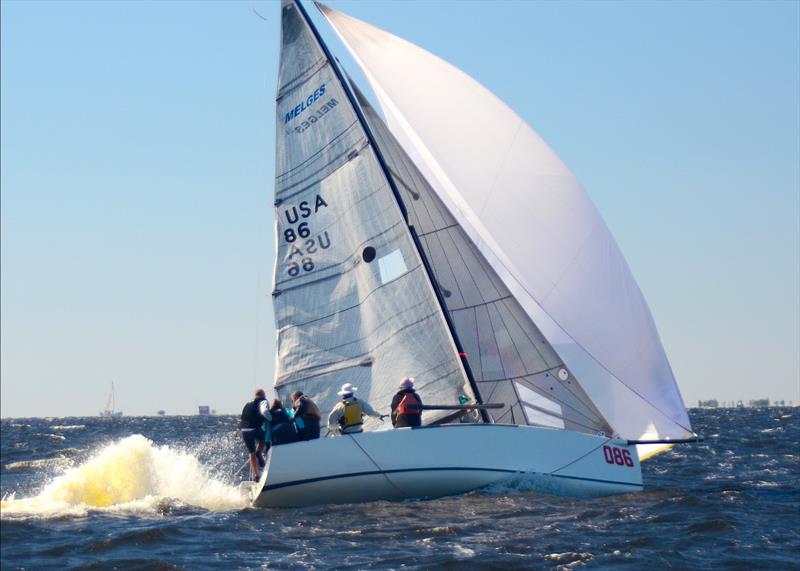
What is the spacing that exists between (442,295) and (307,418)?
2.41 meters

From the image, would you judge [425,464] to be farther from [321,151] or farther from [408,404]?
[321,151]

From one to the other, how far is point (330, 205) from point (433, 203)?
4.46 feet

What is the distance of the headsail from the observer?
46.3ft

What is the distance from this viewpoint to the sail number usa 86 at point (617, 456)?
43.2 feet

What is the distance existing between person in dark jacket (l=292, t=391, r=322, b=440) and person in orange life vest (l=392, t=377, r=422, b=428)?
992mm

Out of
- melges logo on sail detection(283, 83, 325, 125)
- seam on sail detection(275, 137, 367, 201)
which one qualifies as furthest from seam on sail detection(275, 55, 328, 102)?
seam on sail detection(275, 137, 367, 201)

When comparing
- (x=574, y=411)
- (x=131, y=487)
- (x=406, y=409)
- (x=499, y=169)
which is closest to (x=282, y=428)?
(x=406, y=409)

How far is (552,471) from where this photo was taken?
42.1ft

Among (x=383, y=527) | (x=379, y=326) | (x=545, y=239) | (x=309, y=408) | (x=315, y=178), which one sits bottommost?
(x=383, y=527)

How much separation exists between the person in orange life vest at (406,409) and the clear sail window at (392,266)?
1.64m

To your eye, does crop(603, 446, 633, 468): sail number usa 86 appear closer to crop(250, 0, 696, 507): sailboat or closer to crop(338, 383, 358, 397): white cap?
crop(250, 0, 696, 507): sailboat

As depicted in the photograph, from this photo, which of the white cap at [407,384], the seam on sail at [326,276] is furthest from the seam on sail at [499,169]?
the white cap at [407,384]

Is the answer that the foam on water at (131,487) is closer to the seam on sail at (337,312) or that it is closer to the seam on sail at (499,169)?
the seam on sail at (337,312)

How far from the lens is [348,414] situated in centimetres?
1325
